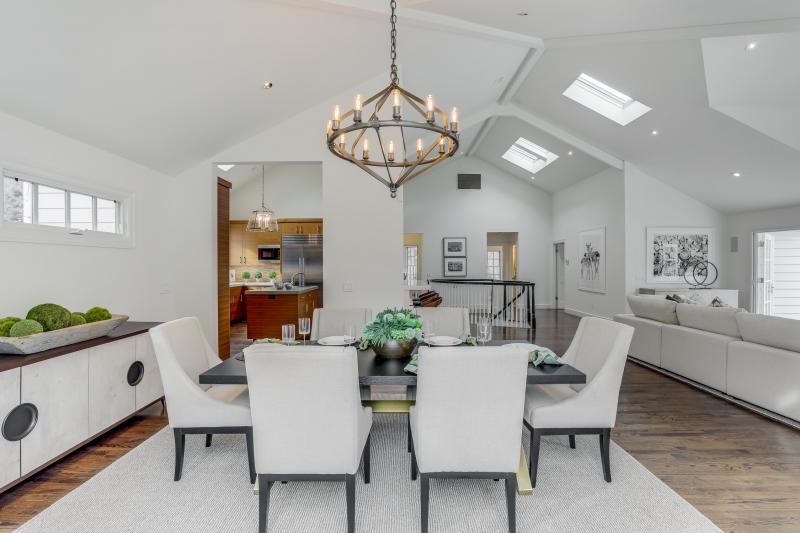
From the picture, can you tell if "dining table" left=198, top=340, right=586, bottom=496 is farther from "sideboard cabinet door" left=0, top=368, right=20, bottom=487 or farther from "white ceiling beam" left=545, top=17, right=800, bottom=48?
"white ceiling beam" left=545, top=17, right=800, bottom=48

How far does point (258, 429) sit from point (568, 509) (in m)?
1.59

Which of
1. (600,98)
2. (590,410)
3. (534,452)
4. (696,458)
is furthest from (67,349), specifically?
(600,98)

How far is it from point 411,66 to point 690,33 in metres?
2.71

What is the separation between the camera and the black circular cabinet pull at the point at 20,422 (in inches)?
83.6

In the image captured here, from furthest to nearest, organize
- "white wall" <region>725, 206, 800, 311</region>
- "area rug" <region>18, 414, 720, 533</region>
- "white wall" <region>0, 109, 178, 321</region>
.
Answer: "white wall" <region>725, 206, 800, 311</region> → "white wall" <region>0, 109, 178, 321</region> → "area rug" <region>18, 414, 720, 533</region>

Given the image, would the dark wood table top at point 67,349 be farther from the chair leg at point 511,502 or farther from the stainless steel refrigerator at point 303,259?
the stainless steel refrigerator at point 303,259

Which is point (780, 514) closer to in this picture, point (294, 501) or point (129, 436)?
point (294, 501)

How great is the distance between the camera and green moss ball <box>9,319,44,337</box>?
92.7 inches

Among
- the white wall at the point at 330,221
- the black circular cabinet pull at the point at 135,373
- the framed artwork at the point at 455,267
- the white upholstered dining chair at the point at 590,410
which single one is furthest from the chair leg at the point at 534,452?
the framed artwork at the point at 455,267

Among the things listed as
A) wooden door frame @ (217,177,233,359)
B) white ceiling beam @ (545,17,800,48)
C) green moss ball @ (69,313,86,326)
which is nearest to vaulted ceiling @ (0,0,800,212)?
white ceiling beam @ (545,17,800,48)

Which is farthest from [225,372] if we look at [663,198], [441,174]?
[441,174]

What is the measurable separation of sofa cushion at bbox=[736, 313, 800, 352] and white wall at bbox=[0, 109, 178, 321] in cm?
553

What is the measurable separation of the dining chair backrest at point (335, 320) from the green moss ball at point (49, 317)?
1629mm

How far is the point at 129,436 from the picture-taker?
3035mm
